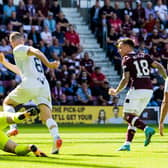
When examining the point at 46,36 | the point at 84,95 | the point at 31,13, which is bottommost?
the point at 84,95

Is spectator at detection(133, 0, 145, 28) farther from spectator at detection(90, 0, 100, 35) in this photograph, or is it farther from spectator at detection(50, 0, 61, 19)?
spectator at detection(50, 0, 61, 19)

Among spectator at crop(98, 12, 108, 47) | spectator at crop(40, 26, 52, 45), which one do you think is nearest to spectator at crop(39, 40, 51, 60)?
spectator at crop(40, 26, 52, 45)

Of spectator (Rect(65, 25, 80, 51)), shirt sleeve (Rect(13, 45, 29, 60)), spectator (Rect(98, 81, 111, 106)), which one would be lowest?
spectator (Rect(98, 81, 111, 106))

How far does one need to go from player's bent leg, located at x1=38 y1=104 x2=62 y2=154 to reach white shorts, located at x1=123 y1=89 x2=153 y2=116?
1.77 meters

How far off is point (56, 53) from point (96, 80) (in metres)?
2.00

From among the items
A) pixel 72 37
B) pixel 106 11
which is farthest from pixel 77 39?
pixel 106 11

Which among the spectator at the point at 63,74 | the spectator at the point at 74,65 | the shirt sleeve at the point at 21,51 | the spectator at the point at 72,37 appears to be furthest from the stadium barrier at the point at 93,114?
the shirt sleeve at the point at 21,51

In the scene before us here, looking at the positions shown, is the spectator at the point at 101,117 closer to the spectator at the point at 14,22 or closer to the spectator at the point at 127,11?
the spectator at the point at 14,22

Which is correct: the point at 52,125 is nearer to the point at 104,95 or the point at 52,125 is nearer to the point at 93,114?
the point at 93,114

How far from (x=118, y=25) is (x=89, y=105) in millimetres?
5723

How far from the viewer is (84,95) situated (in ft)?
97.6

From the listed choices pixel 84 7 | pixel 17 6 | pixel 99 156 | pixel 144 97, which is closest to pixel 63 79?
pixel 17 6

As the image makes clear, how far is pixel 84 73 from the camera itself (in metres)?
30.1

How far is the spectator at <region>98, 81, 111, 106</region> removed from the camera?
97.9 feet
